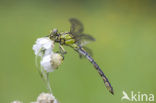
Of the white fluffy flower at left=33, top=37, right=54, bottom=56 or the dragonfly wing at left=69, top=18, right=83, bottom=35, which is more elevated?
the dragonfly wing at left=69, top=18, right=83, bottom=35

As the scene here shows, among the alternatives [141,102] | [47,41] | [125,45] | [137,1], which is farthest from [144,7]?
[47,41]

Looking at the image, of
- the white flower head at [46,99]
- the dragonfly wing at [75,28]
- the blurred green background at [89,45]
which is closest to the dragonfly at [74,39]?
the dragonfly wing at [75,28]

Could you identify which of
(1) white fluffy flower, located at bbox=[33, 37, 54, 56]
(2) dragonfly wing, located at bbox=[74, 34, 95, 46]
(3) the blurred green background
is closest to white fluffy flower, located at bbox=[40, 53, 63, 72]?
(1) white fluffy flower, located at bbox=[33, 37, 54, 56]

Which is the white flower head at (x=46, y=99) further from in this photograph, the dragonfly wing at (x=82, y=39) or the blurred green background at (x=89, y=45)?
the blurred green background at (x=89, y=45)

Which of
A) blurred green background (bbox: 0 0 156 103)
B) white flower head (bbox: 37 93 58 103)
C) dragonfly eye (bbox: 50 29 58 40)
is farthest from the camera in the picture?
blurred green background (bbox: 0 0 156 103)

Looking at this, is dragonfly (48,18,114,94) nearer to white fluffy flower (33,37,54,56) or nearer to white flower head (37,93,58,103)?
white fluffy flower (33,37,54,56)

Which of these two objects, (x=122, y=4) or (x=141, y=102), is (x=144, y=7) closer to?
(x=122, y=4)

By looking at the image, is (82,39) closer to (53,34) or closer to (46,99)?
(53,34)
